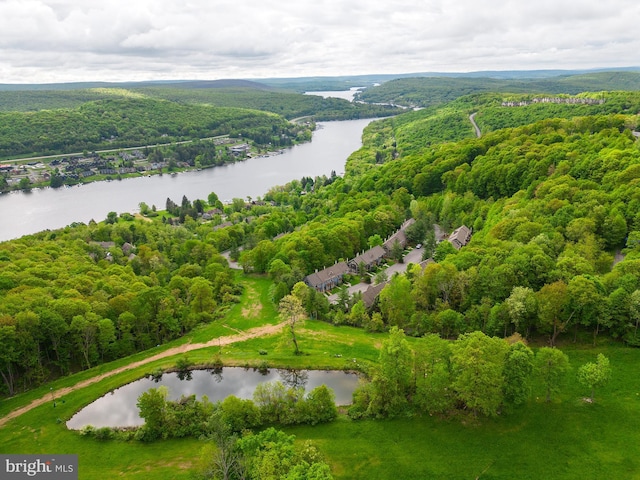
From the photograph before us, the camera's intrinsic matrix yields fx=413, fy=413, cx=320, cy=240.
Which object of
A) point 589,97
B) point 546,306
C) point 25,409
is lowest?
point 25,409

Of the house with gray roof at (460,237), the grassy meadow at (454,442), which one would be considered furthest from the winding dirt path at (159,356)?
the house with gray roof at (460,237)

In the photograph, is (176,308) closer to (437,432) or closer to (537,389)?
(437,432)

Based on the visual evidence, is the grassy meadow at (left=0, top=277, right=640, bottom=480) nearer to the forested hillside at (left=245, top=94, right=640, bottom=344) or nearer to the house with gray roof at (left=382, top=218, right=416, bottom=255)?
the forested hillside at (left=245, top=94, right=640, bottom=344)

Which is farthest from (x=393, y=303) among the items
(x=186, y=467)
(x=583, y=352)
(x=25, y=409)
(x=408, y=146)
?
(x=408, y=146)

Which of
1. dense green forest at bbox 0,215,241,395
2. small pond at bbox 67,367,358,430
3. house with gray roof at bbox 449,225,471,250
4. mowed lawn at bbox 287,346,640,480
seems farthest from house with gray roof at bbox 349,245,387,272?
mowed lawn at bbox 287,346,640,480

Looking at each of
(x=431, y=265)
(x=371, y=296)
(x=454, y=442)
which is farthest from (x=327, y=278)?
(x=454, y=442)

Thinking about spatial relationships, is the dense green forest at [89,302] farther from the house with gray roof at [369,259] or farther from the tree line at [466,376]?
the tree line at [466,376]
